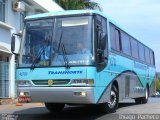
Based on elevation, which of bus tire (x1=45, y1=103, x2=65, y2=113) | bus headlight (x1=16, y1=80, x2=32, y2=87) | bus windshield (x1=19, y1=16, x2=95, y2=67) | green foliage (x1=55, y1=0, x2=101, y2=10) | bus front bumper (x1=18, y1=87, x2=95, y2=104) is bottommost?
bus tire (x1=45, y1=103, x2=65, y2=113)

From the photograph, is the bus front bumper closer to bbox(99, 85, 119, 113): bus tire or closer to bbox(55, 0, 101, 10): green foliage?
bbox(99, 85, 119, 113): bus tire

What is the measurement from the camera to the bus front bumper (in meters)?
12.2

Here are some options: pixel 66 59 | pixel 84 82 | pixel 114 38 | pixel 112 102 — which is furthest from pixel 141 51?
pixel 84 82

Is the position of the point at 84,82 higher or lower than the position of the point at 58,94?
higher

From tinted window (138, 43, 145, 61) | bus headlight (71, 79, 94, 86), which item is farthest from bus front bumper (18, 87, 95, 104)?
tinted window (138, 43, 145, 61)

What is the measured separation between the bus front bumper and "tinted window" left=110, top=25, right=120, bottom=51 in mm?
3018

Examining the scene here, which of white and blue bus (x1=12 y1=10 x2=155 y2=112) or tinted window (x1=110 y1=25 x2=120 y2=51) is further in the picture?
tinted window (x1=110 y1=25 x2=120 y2=51)

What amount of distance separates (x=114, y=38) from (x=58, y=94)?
12.4 feet

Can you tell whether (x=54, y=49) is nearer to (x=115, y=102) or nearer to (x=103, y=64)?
(x=103, y=64)

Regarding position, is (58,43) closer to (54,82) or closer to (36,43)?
(36,43)

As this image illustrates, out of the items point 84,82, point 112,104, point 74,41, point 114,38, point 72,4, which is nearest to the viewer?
point 84,82

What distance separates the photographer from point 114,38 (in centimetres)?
1520

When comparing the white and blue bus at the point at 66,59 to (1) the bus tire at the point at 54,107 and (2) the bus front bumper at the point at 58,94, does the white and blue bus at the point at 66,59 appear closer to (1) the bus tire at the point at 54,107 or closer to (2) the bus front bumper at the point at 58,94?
(2) the bus front bumper at the point at 58,94

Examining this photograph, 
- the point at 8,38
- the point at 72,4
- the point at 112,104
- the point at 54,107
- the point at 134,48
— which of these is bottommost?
the point at 54,107
